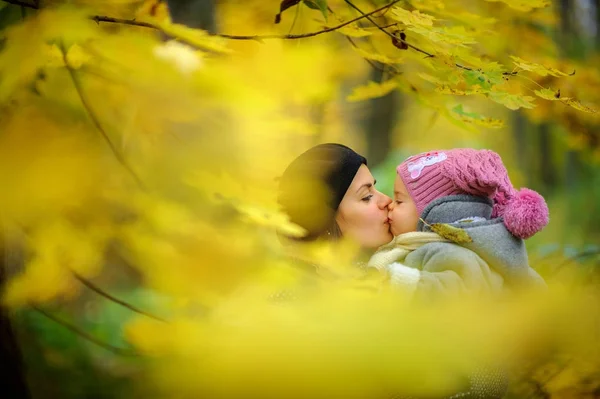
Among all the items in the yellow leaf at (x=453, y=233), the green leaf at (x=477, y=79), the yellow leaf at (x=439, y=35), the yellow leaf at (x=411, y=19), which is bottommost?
the yellow leaf at (x=453, y=233)

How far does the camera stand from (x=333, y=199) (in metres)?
1.95

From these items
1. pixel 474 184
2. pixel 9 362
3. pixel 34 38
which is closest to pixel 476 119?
pixel 474 184

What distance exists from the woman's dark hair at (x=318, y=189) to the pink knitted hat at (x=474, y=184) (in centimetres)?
19

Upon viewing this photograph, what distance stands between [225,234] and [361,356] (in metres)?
0.50

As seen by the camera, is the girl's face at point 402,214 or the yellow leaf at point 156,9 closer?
the girl's face at point 402,214

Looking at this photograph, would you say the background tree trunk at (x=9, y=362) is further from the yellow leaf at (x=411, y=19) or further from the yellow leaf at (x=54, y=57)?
the yellow leaf at (x=411, y=19)

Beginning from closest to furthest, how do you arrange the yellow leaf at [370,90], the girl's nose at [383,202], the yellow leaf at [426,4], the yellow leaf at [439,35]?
the yellow leaf at [439,35]
the yellow leaf at [426,4]
the girl's nose at [383,202]
the yellow leaf at [370,90]

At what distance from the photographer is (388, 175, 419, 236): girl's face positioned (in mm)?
1936

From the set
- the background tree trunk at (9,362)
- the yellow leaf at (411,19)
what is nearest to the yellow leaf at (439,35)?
the yellow leaf at (411,19)

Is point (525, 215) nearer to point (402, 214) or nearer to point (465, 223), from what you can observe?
point (465, 223)

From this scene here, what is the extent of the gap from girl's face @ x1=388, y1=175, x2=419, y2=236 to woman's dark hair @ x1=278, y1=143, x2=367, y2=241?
0.16m

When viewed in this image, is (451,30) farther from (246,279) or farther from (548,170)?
(548,170)

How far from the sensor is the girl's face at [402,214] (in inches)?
76.2

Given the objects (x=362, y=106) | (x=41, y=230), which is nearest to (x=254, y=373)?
(x=41, y=230)
